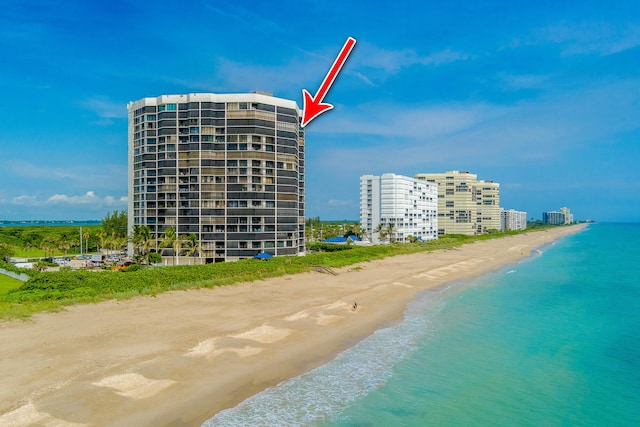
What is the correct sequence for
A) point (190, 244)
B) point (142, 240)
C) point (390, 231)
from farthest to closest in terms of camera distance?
1. point (390, 231)
2. point (190, 244)
3. point (142, 240)

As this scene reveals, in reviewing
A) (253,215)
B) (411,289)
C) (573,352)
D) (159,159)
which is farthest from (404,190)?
(573,352)

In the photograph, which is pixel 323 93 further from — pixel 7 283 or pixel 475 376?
pixel 7 283

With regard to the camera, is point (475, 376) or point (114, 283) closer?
point (475, 376)

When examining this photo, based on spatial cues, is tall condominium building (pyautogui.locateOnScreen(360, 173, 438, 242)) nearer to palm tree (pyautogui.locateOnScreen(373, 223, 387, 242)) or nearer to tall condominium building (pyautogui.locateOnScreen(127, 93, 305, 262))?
palm tree (pyautogui.locateOnScreen(373, 223, 387, 242))

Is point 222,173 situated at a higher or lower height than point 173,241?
higher

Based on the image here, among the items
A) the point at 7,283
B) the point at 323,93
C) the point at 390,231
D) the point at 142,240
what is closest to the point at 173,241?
the point at 142,240

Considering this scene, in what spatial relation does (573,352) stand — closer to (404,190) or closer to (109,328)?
(109,328)

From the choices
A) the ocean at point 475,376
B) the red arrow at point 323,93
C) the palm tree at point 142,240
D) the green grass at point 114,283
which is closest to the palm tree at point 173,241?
the palm tree at point 142,240

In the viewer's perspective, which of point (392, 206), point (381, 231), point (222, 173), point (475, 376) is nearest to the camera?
point (475, 376)
